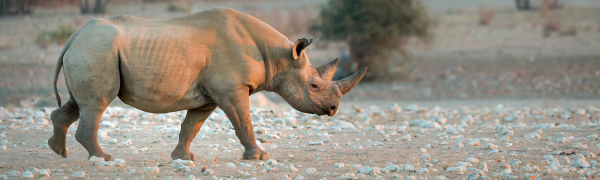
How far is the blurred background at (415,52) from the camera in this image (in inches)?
663

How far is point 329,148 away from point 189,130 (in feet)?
5.83

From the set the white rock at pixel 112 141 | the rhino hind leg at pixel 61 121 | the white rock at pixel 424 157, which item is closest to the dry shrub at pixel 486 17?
the white rock at pixel 424 157

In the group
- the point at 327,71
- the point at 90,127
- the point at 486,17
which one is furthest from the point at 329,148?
the point at 486,17

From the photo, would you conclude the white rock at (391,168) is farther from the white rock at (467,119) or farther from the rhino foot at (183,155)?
the white rock at (467,119)

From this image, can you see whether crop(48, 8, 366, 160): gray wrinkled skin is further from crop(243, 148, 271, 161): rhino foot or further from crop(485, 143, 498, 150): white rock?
crop(485, 143, 498, 150): white rock

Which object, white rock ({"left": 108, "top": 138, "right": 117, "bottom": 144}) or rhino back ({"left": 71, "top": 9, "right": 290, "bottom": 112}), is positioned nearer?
rhino back ({"left": 71, "top": 9, "right": 290, "bottom": 112})

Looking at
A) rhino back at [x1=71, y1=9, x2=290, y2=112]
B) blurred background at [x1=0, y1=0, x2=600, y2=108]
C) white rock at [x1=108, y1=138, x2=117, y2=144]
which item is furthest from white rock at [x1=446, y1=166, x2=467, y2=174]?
blurred background at [x1=0, y1=0, x2=600, y2=108]

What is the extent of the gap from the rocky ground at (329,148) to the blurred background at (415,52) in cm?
504

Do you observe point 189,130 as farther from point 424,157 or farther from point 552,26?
point 552,26

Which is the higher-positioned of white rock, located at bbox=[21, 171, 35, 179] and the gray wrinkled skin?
the gray wrinkled skin

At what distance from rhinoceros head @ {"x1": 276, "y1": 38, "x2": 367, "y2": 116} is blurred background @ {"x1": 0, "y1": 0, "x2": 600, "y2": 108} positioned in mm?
8464

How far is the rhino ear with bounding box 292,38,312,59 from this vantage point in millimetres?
6559

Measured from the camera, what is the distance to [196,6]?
3262cm

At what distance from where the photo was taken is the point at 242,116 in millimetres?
6484
